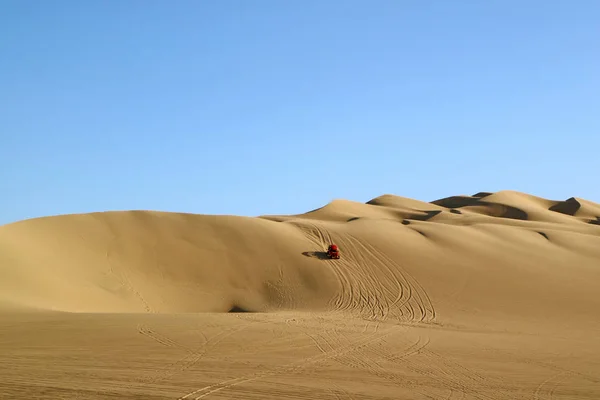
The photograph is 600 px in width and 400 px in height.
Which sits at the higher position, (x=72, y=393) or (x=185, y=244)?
(x=185, y=244)

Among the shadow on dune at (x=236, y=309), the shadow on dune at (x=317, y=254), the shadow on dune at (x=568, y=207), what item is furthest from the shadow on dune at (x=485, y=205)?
the shadow on dune at (x=236, y=309)

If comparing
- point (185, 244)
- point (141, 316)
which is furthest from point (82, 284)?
point (141, 316)

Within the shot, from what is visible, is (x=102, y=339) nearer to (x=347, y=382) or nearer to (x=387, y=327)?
(x=347, y=382)

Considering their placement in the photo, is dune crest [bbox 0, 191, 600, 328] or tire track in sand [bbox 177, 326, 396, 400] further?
dune crest [bbox 0, 191, 600, 328]

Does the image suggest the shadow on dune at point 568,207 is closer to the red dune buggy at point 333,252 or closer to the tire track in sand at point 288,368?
the red dune buggy at point 333,252

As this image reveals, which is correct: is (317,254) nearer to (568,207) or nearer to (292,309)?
(292,309)

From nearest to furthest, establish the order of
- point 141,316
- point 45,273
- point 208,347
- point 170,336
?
point 208,347 → point 170,336 → point 141,316 → point 45,273

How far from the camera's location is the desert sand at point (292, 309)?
31.7 ft

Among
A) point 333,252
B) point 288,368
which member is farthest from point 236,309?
point 288,368

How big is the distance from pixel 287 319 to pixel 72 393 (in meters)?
9.73

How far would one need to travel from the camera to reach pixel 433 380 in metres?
10.0

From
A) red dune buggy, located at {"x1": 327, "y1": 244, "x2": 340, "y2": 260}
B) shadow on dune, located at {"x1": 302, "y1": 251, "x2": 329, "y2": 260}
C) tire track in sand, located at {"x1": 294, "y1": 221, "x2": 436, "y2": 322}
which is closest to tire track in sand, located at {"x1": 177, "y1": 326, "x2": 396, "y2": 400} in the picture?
tire track in sand, located at {"x1": 294, "y1": 221, "x2": 436, "y2": 322}

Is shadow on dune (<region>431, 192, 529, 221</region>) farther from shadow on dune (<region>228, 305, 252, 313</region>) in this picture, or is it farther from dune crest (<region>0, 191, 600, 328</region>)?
shadow on dune (<region>228, 305, 252, 313</region>)

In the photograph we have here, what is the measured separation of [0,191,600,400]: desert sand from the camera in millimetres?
9655
